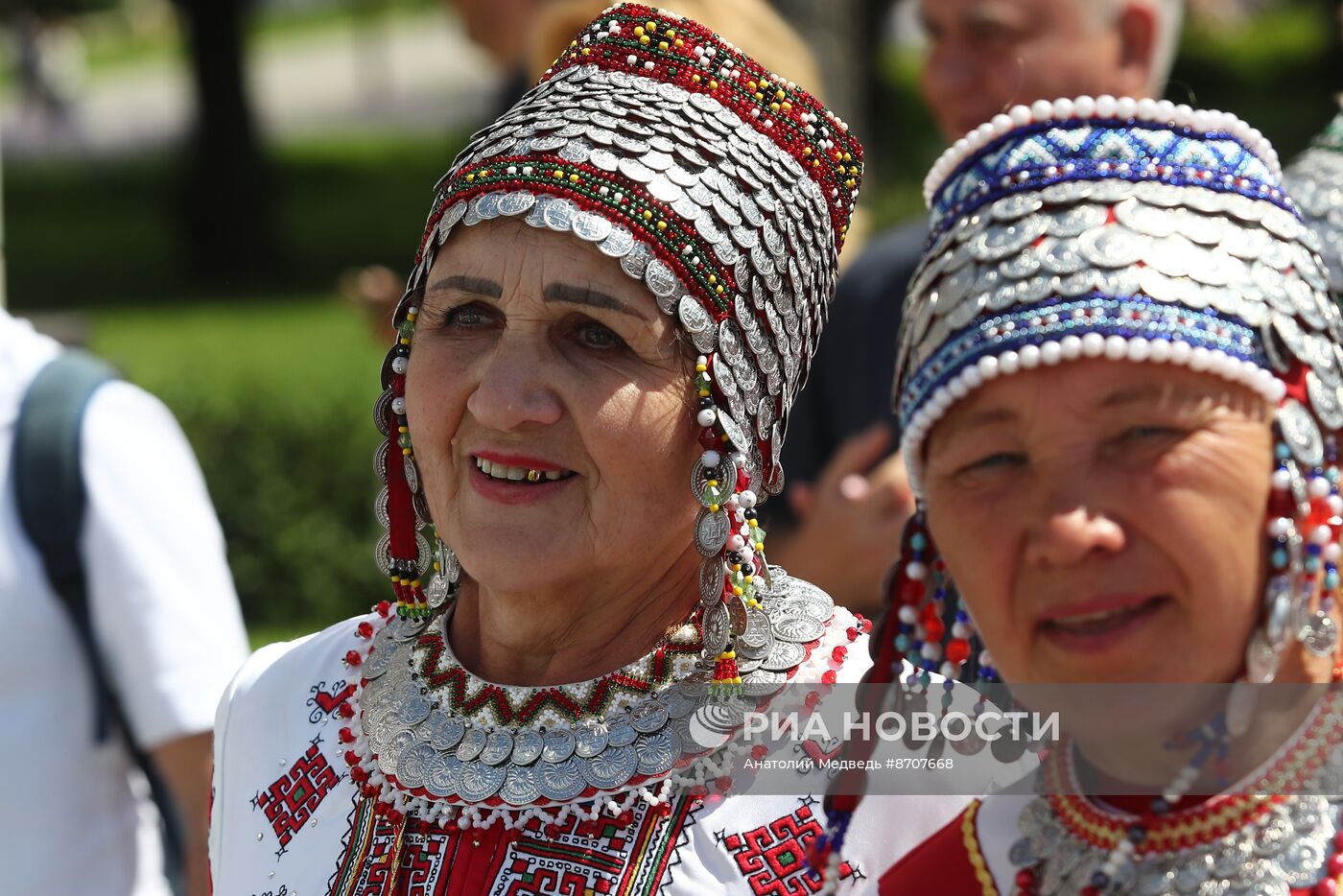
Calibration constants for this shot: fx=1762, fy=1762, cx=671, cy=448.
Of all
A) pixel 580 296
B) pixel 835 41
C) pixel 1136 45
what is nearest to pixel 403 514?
pixel 580 296

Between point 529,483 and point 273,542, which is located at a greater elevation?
point 529,483

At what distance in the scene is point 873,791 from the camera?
254 cm

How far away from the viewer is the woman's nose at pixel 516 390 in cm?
253

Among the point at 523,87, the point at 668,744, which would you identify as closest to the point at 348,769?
the point at 668,744

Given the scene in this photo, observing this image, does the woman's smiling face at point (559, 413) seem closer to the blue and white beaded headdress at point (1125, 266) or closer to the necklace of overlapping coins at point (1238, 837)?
the blue and white beaded headdress at point (1125, 266)

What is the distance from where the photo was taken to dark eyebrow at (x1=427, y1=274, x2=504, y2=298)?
8.56 ft

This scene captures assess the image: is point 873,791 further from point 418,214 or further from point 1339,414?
point 418,214

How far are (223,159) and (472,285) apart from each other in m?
16.2

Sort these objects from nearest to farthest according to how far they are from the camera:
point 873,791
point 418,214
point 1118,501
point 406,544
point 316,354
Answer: point 1118,501
point 873,791
point 406,544
point 316,354
point 418,214

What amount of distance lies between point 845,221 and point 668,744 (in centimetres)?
93

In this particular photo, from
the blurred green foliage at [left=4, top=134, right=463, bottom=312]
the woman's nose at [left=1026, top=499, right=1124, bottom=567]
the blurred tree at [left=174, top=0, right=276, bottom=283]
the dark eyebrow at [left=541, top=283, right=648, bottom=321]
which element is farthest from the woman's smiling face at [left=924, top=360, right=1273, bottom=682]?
the blurred tree at [left=174, top=0, right=276, bottom=283]

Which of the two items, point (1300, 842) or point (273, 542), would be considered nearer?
point (1300, 842)

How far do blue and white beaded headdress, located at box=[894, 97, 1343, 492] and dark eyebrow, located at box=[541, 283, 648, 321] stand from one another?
23.7 inches

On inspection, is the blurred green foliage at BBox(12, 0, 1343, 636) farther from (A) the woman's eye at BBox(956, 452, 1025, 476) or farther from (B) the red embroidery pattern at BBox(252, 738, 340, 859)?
(B) the red embroidery pattern at BBox(252, 738, 340, 859)
